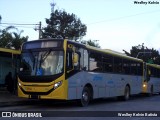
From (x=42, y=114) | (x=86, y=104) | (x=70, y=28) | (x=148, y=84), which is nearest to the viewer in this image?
(x=42, y=114)

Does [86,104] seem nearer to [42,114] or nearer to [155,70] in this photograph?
[42,114]

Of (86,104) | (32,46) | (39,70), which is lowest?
(86,104)

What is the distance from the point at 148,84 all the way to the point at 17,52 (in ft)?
46.5

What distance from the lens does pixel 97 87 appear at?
20672mm

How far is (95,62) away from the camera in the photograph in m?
20.4

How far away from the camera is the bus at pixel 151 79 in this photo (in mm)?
31969

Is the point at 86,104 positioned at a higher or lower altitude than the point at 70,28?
lower

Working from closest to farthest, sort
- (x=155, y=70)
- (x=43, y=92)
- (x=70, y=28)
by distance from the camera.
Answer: (x=43, y=92) < (x=155, y=70) < (x=70, y=28)

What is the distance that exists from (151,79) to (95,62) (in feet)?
47.7

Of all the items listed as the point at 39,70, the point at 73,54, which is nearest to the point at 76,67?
the point at 73,54

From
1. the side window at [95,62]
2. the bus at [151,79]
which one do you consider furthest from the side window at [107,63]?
the bus at [151,79]

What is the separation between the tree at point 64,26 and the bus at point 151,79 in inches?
683

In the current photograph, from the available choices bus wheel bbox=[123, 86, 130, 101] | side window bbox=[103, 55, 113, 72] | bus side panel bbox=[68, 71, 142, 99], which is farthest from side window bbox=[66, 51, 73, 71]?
bus wheel bbox=[123, 86, 130, 101]

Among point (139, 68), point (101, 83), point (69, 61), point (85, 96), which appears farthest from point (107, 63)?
point (139, 68)
